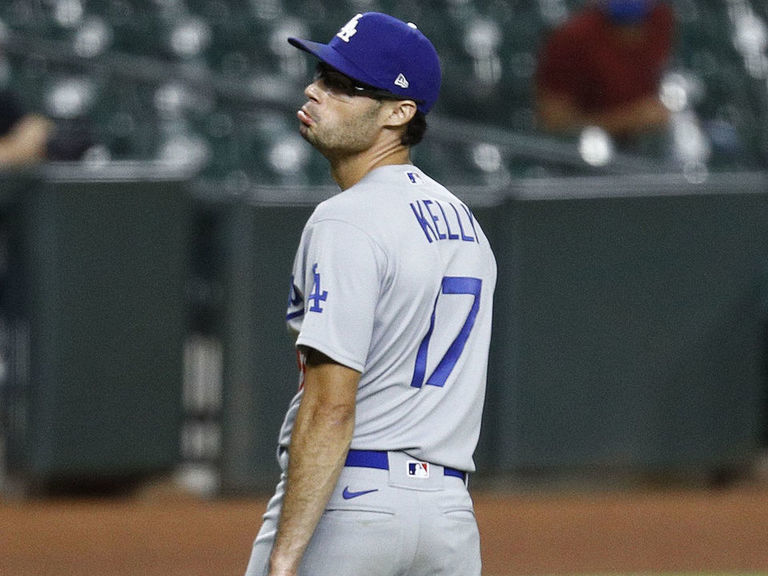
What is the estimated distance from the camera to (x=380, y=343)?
8.10 ft

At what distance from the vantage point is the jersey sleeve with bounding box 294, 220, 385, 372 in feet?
7.83

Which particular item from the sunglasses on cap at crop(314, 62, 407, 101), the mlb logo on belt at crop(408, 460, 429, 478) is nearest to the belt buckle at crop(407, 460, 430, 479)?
the mlb logo on belt at crop(408, 460, 429, 478)

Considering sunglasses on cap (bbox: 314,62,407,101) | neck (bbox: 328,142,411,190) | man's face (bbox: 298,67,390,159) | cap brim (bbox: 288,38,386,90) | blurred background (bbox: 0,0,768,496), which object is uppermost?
cap brim (bbox: 288,38,386,90)

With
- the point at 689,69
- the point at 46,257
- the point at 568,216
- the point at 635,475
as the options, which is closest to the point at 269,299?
the point at 46,257

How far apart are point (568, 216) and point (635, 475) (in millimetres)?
1361

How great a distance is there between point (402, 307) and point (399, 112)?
0.37 metres

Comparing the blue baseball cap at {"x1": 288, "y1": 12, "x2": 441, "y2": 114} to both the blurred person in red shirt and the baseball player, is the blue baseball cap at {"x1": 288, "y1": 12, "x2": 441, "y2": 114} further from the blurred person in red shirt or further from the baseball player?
the blurred person in red shirt

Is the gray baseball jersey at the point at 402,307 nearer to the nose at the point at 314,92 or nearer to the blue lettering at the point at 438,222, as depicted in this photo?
the blue lettering at the point at 438,222

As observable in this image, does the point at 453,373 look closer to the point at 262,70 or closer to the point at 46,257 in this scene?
the point at 46,257

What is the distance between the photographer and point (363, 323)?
239 centimetres

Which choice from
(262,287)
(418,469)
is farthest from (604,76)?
(418,469)

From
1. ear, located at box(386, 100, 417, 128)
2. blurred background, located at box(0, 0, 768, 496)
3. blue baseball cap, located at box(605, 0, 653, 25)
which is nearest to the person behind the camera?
ear, located at box(386, 100, 417, 128)

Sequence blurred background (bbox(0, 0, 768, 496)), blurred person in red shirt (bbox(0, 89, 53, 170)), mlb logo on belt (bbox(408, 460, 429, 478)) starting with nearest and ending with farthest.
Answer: mlb logo on belt (bbox(408, 460, 429, 478))
blurred background (bbox(0, 0, 768, 496))
blurred person in red shirt (bbox(0, 89, 53, 170))

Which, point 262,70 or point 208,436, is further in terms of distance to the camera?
point 262,70
